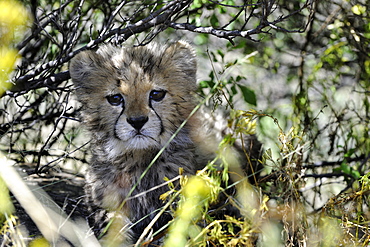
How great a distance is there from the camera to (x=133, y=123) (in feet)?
8.50

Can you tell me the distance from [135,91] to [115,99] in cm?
16

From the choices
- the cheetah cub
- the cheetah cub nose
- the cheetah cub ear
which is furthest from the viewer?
the cheetah cub ear

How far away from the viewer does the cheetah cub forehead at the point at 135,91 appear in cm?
266

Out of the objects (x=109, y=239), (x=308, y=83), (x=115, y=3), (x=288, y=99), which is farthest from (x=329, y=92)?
(x=109, y=239)

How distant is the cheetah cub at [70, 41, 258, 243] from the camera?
270 cm

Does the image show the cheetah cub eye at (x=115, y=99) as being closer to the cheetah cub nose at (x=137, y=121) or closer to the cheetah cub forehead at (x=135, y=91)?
the cheetah cub forehead at (x=135, y=91)

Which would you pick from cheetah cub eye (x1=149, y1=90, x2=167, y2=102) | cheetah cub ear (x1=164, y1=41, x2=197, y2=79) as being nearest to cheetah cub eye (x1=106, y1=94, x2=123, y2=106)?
cheetah cub eye (x1=149, y1=90, x2=167, y2=102)

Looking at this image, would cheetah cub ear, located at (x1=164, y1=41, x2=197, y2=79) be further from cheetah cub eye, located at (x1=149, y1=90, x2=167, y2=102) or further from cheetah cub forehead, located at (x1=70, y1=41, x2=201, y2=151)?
cheetah cub eye, located at (x1=149, y1=90, x2=167, y2=102)

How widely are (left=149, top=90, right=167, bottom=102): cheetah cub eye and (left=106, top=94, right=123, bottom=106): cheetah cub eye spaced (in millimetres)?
175

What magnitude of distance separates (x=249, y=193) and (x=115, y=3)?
7.08ft

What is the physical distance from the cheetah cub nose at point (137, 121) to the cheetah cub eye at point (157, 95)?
7.6 inches

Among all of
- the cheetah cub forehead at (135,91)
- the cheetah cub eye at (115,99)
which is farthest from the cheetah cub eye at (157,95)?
the cheetah cub eye at (115,99)

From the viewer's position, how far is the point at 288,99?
6.07m

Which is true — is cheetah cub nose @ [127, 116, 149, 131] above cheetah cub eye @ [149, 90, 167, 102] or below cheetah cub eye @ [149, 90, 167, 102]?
below
